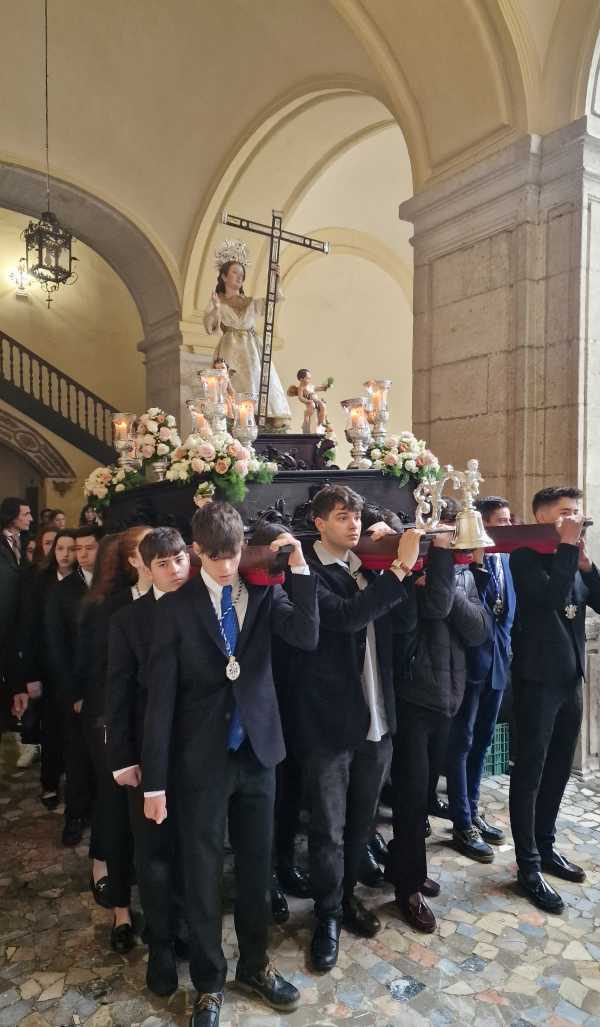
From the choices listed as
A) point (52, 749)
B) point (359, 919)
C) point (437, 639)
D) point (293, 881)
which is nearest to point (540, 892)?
point (359, 919)

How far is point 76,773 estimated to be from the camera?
13.6 ft

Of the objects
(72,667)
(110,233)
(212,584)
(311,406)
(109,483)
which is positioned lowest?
(72,667)

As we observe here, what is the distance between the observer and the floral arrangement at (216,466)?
463 cm

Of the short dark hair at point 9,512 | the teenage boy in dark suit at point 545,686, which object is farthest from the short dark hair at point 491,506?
the short dark hair at point 9,512

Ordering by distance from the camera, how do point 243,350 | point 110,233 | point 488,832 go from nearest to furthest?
point 488,832
point 243,350
point 110,233

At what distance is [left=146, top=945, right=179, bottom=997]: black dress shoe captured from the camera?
2.80 metres

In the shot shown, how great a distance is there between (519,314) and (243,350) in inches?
95.0

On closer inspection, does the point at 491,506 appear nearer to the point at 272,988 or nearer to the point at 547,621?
the point at 547,621

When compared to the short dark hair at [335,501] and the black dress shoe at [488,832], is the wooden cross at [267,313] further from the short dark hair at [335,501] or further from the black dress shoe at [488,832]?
the black dress shoe at [488,832]

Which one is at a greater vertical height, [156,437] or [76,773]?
[156,437]

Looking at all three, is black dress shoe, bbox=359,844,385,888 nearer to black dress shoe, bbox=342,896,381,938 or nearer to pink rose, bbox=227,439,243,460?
black dress shoe, bbox=342,896,381,938

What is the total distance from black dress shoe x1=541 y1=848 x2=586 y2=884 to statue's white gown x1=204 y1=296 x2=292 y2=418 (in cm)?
417

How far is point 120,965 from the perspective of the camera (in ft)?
9.88

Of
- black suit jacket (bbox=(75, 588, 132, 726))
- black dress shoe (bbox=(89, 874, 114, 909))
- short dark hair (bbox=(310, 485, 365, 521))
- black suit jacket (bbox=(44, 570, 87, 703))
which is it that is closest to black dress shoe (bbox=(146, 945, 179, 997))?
black dress shoe (bbox=(89, 874, 114, 909))
